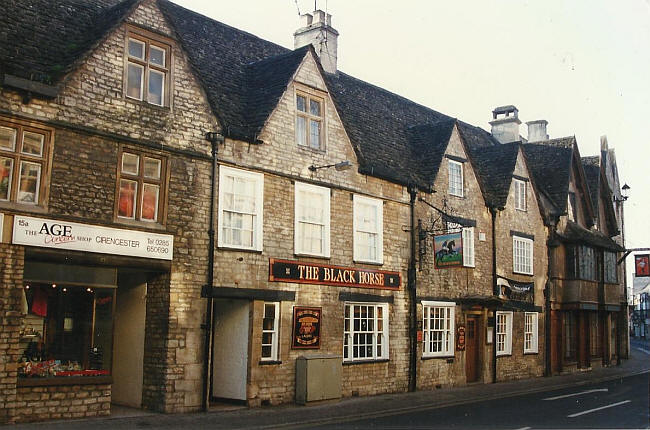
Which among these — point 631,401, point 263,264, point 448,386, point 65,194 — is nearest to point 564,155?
point 448,386

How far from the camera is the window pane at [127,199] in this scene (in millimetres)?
15881

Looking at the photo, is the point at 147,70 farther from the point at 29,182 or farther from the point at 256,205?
Result: the point at 256,205

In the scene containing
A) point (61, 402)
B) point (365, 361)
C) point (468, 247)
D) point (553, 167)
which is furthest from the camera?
point (553, 167)

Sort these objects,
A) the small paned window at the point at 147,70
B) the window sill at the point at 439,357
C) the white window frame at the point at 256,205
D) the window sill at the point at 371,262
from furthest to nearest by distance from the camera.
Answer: the window sill at the point at 439,357
the window sill at the point at 371,262
the white window frame at the point at 256,205
the small paned window at the point at 147,70

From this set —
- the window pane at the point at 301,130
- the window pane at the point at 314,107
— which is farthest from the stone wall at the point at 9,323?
the window pane at the point at 314,107

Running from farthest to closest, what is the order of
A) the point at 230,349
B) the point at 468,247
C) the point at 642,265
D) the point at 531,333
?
the point at 642,265
the point at 531,333
the point at 468,247
the point at 230,349

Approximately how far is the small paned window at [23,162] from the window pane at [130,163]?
5.86 ft

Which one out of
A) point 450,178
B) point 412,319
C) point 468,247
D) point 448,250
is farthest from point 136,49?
point 468,247

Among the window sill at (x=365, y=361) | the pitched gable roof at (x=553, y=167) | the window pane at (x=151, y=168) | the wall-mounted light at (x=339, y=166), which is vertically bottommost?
the window sill at (x=365, y=361)

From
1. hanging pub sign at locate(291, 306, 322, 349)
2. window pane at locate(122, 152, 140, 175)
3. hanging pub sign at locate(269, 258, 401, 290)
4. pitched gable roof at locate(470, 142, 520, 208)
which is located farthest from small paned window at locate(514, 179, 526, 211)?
window pane at locate(122, 152, 140, 175)

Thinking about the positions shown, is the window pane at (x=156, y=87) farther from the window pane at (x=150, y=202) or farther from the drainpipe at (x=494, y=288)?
the drainpipe at (x=494, y=288)

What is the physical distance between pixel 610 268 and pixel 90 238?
28.3 meters

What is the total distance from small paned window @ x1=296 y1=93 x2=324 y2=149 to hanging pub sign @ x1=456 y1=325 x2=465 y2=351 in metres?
9.10

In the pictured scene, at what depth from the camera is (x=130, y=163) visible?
16141 millimetres
